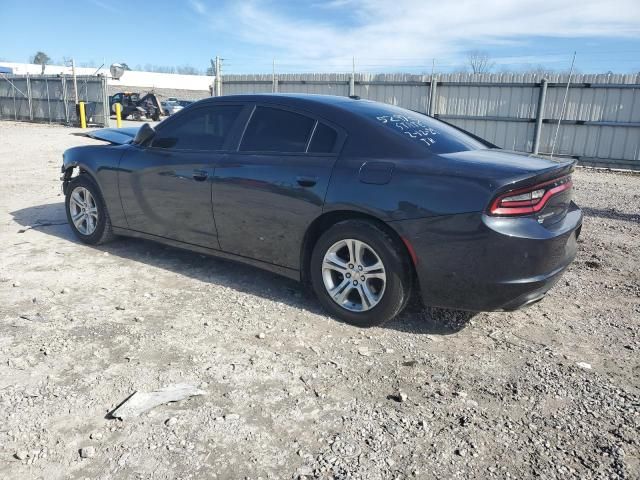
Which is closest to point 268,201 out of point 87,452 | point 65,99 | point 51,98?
point 87,452

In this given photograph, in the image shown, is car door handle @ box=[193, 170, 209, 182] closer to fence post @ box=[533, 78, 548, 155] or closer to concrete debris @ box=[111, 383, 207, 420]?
concrete debris @ box=[111, 383, 207, 420]

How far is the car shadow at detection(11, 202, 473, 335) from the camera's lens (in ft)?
12.8

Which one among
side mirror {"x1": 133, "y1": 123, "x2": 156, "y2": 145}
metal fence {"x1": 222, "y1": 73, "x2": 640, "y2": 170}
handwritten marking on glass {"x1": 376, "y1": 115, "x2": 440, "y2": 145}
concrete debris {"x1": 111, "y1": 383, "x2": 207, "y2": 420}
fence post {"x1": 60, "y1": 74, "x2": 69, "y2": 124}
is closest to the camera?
concrete debris {"x1": 111, "y1": 383, "x2": 207, "y2": 420}

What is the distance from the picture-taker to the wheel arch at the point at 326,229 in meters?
3.55

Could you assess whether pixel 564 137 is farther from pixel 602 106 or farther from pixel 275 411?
pixel 275 411

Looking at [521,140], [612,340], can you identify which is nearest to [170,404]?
[612,340]

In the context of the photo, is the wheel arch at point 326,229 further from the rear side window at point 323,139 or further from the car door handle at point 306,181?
the rear side window at point 323,139

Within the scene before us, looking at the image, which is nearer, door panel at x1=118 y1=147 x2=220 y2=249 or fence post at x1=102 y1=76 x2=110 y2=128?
door panel at x1=118 y1=147 x2=220 y2=249

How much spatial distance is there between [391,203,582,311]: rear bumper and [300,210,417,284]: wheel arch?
9cm

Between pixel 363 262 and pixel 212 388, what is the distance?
1361 mm

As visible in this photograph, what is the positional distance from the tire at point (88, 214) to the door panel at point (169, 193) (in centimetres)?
43

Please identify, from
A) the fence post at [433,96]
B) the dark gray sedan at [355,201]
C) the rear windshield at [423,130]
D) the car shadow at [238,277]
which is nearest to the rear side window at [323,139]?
the dark gray sedan at [355,201]

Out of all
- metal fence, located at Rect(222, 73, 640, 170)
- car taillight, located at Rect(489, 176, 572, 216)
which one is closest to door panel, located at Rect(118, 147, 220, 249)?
car taillight, located at Rect(489, 176, 572, 216)

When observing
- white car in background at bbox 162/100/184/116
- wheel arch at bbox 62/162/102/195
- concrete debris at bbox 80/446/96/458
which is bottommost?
concrete debris at bbox 80/446/96/458
